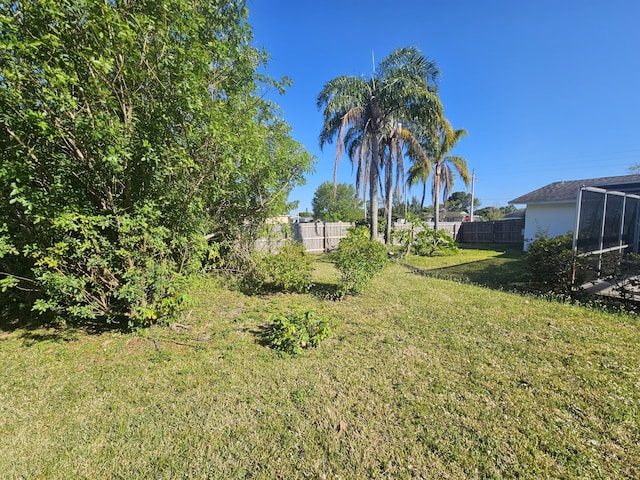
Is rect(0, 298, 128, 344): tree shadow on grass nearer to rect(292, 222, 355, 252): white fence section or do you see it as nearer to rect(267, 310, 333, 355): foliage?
rect(267, 310, 333, 355): foliage

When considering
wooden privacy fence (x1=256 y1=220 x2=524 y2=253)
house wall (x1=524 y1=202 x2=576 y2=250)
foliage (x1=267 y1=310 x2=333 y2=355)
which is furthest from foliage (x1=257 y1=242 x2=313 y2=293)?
house wall (x1=524 y1=202 x2=576 y2=250)

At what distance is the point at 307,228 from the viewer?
41.5ft

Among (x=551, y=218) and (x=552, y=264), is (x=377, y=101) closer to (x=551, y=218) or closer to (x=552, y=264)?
(x=552, y=264)

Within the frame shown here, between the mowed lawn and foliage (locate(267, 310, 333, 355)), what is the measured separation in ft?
0.51

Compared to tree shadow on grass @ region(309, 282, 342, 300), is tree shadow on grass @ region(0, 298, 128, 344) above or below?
above

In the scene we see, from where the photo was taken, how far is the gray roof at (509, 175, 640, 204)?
420 inches

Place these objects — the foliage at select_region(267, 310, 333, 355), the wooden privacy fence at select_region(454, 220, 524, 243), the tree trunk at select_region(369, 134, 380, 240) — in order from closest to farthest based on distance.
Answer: the foliage at select_region(267, 310, 333, 355), the tree trunk at select_region(369, 134, 380, 240), the wooden privacy fence at select_region(454, 220, 524, 243)

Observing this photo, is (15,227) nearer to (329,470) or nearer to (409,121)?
(329,470)

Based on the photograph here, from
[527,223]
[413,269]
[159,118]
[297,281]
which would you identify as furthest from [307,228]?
[527,223]

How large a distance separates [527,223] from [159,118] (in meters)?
16.0

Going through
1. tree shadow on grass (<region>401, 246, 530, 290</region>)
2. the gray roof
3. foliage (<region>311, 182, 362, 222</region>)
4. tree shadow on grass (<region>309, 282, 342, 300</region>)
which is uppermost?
foliage (<region>311, 182, 362, 222</region>)

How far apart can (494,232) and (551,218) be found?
4398 mm

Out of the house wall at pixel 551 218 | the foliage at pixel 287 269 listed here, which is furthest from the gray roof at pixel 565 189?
the foliage at pixel 287 269

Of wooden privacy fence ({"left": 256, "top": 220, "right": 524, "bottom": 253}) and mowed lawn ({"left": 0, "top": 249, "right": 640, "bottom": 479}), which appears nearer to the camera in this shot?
mowed lawn ({"left": 0, "top": 249, "right": 640, "bottom": 479})
